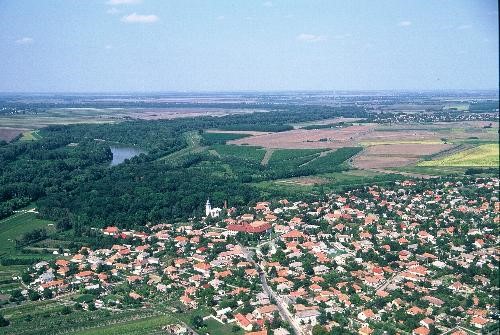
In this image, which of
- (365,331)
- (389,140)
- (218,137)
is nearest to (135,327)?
(365,331)

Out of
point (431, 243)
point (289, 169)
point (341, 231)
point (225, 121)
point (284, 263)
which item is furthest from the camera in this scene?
point (225, 121)

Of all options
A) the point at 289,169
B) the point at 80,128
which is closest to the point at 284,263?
the point at 289,169

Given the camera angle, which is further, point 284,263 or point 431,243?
point 431,243

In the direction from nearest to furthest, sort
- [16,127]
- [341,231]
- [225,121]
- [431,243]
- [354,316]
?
[354,316], [431,243], [341,231], [16,127], [225,121]

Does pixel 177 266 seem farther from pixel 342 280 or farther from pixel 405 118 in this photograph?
pixel 405 118

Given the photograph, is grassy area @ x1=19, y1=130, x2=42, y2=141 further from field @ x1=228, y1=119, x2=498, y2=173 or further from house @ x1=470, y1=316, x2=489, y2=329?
house @ x1=470, y1=316, x2=489, y2=329

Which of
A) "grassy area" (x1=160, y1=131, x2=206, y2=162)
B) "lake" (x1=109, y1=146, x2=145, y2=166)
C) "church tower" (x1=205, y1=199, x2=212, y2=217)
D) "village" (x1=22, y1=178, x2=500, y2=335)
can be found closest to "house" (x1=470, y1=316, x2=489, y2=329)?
"village" (x1=22, y1=178, x2=500, y2=335)
